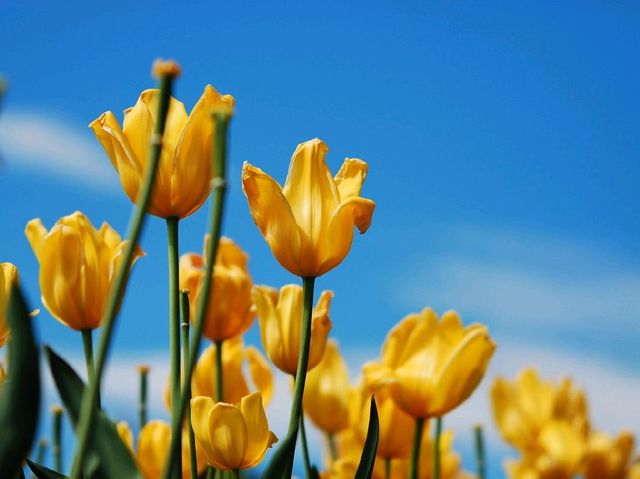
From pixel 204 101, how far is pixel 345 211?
0.20 m

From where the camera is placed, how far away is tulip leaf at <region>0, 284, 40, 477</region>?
2.21ft

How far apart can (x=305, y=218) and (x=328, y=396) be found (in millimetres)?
764

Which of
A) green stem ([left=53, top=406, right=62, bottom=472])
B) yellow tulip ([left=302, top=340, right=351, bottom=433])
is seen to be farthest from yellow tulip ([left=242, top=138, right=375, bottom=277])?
yellow tulip ([left=302, top=340, right=351, bottom=433])

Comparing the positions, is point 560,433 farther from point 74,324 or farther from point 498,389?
point 74,324

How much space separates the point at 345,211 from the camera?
3.60 feet

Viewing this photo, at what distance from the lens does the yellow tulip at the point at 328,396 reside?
5.94 feet

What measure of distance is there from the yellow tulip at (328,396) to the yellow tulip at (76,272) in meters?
0.74

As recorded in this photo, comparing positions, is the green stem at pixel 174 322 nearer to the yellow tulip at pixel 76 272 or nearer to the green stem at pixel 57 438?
the yellow tulip at pixel 76 272

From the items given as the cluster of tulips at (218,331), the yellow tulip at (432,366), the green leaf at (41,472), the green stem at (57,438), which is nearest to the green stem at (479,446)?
the cluster of tulips at (218,331)

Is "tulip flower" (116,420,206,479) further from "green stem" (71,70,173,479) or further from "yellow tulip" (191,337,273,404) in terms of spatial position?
→ "green stem" (71,70,173,479)

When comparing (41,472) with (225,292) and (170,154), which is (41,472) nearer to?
(170,154)

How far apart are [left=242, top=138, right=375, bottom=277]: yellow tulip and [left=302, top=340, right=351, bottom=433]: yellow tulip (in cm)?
72

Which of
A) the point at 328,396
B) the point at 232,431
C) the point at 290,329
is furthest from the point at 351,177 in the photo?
the point at 328,396

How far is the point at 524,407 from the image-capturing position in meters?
2.76
